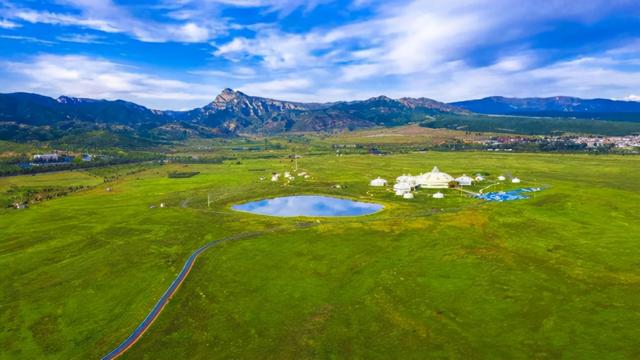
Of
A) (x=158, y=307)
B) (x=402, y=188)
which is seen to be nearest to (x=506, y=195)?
(x=402, y=188)

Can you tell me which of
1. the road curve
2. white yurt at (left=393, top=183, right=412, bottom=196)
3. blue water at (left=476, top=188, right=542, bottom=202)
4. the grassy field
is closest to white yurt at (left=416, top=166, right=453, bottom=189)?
white yurt at (left=393, top=183, right=412, bottom=196)

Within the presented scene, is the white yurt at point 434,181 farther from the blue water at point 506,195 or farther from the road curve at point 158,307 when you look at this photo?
the road curve at point 158,307

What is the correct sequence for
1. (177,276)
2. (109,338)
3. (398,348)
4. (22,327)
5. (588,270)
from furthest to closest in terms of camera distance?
(177,276) → (588,270) → (22,327) → (109,338) → (398,348)

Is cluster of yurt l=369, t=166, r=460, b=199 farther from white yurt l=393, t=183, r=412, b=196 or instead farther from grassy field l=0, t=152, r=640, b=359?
grassy field l=0, t=152, r=640, b=359

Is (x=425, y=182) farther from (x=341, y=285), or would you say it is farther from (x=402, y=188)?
(x=341, y=285)

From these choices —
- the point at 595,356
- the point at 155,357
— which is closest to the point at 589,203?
the point at 595,356

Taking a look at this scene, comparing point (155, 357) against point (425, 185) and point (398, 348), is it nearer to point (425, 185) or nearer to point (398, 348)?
point (398, 348)
